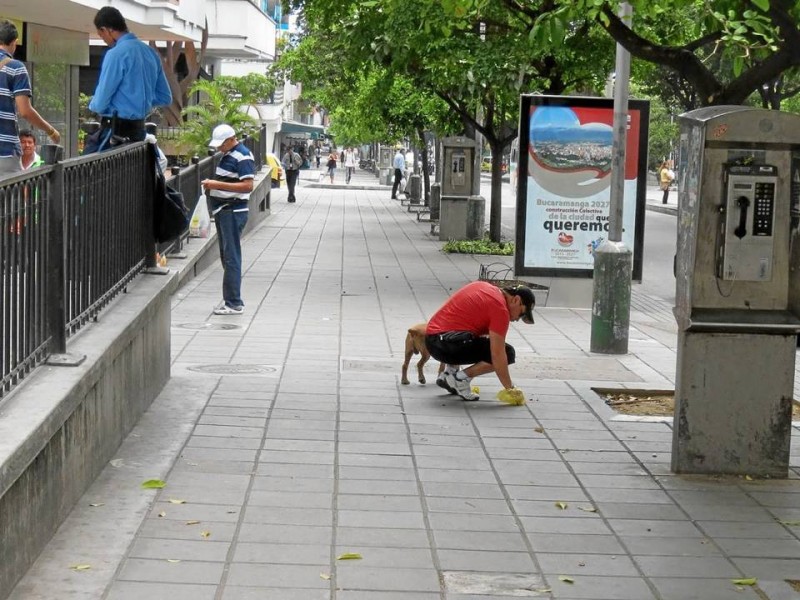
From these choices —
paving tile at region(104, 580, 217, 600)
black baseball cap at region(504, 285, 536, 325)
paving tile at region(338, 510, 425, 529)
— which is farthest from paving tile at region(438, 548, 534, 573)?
black baseball cap at region(504, 285, 536, 325)

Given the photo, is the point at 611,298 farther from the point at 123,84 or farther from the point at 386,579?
the point at 386,579

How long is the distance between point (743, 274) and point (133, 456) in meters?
3.48

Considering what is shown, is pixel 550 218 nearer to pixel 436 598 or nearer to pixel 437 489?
pixel 437 489

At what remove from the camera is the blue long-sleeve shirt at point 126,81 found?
29.8 ft

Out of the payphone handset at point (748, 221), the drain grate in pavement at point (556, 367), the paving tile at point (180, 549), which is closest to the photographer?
the paving tile at point (180, 549)

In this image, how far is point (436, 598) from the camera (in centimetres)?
522

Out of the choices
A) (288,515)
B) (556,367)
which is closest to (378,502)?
(288,515)

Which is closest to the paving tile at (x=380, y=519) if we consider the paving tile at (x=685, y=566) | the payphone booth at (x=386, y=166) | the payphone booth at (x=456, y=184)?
→ the paving tile at (x=685, y=566)

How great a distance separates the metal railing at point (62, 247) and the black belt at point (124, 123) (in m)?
0.28

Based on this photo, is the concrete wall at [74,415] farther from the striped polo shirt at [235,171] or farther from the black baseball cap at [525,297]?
the striped polo shirt at [235,171]

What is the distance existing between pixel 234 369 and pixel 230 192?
129 inches

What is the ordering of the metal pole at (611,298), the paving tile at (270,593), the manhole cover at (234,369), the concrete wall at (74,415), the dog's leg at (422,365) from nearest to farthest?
the concrete wall at (74,415)
the paving tile at (270,593)
the dog's leg at (422,365)
the manhole cover at (234,369)
the metal pole at (611,298)

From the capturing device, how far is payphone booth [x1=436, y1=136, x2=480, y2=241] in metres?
26.8

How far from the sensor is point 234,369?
10406 mm
